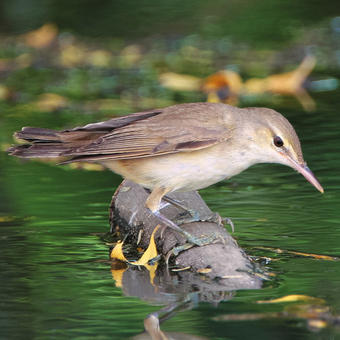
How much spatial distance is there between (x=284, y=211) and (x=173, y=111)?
1522mm

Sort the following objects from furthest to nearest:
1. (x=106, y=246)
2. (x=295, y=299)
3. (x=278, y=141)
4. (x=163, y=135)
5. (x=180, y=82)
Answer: (x=180, y=82)
(x=106, y=246)
(x=163, y=135)
(x=278, y=141)
(x=295, y=299)

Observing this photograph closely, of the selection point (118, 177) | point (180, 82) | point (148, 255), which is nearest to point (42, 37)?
point (180, 82)

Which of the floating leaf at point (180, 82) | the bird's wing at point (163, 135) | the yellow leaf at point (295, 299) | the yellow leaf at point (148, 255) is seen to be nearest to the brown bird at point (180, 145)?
the bird's wing at point (163, 135)

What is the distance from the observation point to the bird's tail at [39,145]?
6336 mm

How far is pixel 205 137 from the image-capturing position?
6219mm

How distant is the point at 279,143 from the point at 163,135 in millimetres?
790

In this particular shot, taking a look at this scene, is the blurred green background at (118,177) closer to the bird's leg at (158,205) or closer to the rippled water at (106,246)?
the rippled water at (106,246)

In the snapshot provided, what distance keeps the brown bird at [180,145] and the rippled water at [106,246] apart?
0.63 meters

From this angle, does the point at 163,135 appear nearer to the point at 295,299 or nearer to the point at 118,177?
the point at 295,299

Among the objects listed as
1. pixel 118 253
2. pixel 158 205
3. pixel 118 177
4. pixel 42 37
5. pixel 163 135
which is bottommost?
pixel 118 177

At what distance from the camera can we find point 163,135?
6359mm

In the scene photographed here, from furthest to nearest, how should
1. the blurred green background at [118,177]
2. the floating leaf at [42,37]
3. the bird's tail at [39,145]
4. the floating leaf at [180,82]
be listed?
the floating leaf at [42,37]
the floating leaf at [180,82]
the bird's tail at [39,145]
the blurred green background at [118,177]

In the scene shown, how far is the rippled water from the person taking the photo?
17.0ft

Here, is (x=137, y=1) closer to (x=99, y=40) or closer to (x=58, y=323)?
(x=99, y=40)
